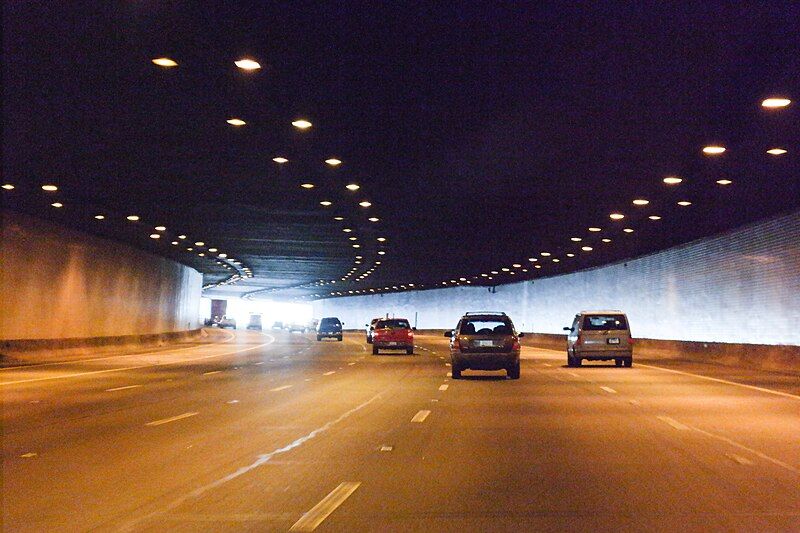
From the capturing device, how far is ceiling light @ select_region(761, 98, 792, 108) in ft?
57.9

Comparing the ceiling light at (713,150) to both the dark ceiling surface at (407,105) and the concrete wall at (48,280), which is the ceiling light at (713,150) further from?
the concrete wall at (48,280)

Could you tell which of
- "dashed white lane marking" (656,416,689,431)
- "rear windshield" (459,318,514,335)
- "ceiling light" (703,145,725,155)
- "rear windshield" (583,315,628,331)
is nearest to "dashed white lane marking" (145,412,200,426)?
"dashed white lane marking" (656,416,689,431)

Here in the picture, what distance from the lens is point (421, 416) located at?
Result: 1769 cm

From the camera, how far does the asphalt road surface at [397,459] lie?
27.9ft

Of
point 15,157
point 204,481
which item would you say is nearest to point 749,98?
point 204,481

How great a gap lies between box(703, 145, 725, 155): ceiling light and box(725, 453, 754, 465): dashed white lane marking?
453 inches

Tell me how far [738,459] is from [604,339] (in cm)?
2730

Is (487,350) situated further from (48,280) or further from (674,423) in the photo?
(48,280)

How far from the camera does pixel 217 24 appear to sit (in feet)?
44.7

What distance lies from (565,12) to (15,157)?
17.9 metres

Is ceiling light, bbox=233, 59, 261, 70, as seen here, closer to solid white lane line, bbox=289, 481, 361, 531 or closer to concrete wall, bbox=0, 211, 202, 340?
solid white lane line, bbox=289, 481, 361, 531

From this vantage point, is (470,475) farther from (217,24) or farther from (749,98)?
(749,98)

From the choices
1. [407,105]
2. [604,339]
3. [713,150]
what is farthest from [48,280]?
[713,150]

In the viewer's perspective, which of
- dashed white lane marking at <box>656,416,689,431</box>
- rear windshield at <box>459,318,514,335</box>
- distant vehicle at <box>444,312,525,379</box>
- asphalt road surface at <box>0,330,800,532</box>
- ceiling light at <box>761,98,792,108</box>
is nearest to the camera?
asphalt road surface at <box>0,330,800,532</box>
